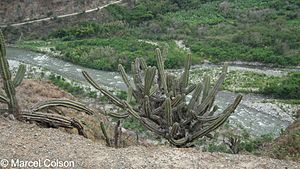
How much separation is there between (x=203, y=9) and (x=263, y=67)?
12043mm

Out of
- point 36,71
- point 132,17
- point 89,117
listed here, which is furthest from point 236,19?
point 89,117

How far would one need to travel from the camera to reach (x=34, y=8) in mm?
31812

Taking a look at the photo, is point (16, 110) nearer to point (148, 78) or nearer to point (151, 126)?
point (148, 78)

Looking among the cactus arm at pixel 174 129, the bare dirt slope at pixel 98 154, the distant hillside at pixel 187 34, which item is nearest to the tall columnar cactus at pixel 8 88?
the bare dirt slope at pixel 98 154

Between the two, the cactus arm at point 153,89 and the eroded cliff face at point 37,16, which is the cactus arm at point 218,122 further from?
the eroded cliff face at point 37,16

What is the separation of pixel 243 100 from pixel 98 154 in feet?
43.0

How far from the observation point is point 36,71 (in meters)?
21.7

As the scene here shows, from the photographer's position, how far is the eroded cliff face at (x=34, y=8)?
31.1 metres

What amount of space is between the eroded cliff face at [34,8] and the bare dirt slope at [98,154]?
83.3 ft

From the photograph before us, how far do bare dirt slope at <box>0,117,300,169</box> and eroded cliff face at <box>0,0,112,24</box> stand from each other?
25396 mm

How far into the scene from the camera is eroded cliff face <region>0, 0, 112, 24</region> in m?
31.1

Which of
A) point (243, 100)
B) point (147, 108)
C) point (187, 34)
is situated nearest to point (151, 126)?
point (147, 108)

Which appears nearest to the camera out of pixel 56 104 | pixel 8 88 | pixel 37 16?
pixel 8 88

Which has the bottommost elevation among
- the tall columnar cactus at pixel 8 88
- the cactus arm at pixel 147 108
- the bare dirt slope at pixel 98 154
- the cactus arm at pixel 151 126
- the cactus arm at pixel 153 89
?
the cactus arm at pixel 151 126
